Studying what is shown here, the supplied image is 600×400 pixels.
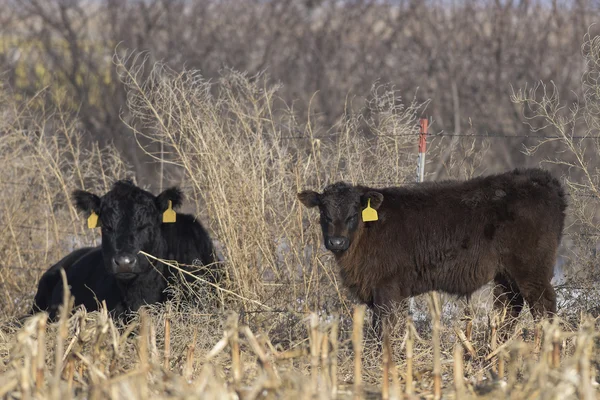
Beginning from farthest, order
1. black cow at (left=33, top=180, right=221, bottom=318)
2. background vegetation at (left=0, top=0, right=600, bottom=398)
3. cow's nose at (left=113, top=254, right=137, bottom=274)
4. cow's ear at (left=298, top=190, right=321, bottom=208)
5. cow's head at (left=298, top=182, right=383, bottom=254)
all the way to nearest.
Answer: black cow at (left=33, top=180, right=221, bottom=318)
cow's nose at (left=113, top=254, right=137, bottom=274)
cow's ear at (left=298, top=190, right=321, bottom=208)
cow's head at (left=298, top=182, right=383, bottom=254)
background vegetation at (left=0, top=0, right=600, bottom=398)

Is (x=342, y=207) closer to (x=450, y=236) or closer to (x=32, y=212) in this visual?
(x=450, y=236)

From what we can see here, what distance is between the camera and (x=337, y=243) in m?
7.18

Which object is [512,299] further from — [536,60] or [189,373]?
[536,60]

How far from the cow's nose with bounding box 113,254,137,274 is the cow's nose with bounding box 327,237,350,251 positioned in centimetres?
172

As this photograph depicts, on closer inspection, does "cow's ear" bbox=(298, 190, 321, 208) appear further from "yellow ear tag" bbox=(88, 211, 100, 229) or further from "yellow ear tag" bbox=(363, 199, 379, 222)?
"yellow ear tag" bbox=(88, 211, 100, 229)

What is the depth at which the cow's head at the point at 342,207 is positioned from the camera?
7285 mm

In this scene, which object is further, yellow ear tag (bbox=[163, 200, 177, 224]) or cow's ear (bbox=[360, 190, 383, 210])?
yellow ear tag (bbox=[163, 200, 177, 224])

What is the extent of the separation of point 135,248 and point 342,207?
6.01ft

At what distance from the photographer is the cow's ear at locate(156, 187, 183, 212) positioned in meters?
8.15

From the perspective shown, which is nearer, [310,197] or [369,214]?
[369,214]

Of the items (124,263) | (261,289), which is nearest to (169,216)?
(124,263)

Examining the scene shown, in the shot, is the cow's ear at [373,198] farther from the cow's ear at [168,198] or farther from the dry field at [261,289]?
the cow's ear at [168,198]

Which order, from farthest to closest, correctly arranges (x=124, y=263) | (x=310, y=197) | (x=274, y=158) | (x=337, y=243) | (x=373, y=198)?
1. (x=274, y=158)
2. (x=124, y=263)
3. (x=310, y=197)
4. (x=373, y=198)
5. (x=337, y=243)

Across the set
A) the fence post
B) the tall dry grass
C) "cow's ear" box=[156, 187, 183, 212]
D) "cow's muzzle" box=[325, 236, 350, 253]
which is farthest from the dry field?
"cow's muzzle" box=[325, 236, 350, 253]
